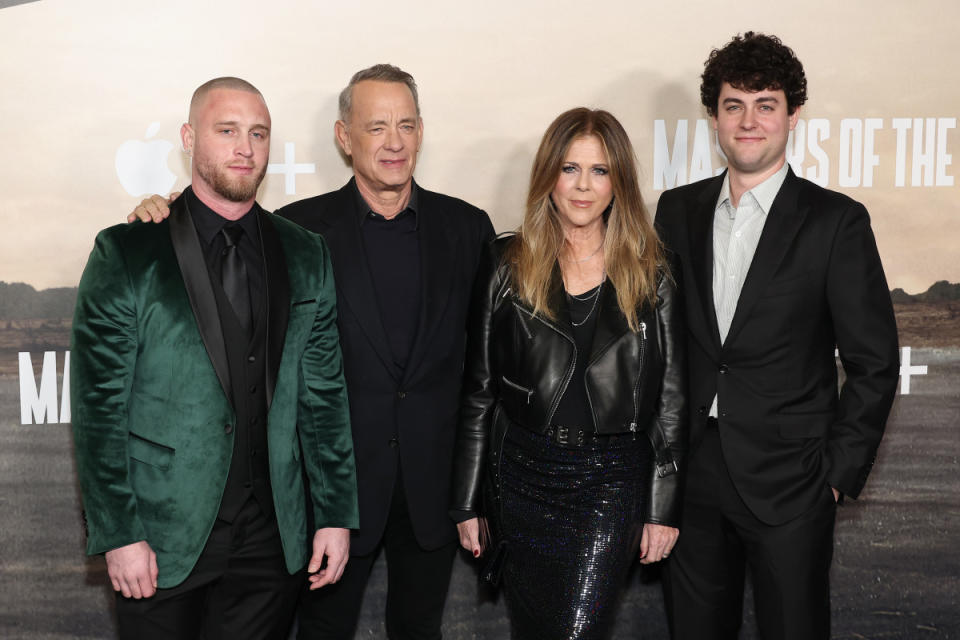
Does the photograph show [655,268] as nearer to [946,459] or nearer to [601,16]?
[601,16]

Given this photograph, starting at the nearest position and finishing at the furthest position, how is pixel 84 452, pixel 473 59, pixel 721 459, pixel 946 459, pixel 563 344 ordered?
pixel 84 452 < pixel 563 344 < pixel 721 459 < pixel 473 59 < pixel 946 459

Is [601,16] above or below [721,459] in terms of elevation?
above

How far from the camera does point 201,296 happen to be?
2.12m

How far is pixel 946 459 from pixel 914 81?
5.07ft

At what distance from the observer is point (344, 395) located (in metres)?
2.42

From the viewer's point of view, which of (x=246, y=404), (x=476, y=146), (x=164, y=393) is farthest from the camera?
(x=476, y=146)

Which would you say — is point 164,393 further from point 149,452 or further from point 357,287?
point 357,287

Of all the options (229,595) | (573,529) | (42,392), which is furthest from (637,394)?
(42,392)

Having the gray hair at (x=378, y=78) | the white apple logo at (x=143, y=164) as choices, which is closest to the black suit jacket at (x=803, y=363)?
the gray hair at (x=378, y=78)

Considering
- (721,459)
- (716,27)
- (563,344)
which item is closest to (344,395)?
(563,344)

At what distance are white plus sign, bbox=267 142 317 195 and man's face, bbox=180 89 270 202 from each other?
933 mm

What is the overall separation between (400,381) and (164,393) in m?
0.74

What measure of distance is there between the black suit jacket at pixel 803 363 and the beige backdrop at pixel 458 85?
96cm

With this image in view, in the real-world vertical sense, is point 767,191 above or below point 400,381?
above
